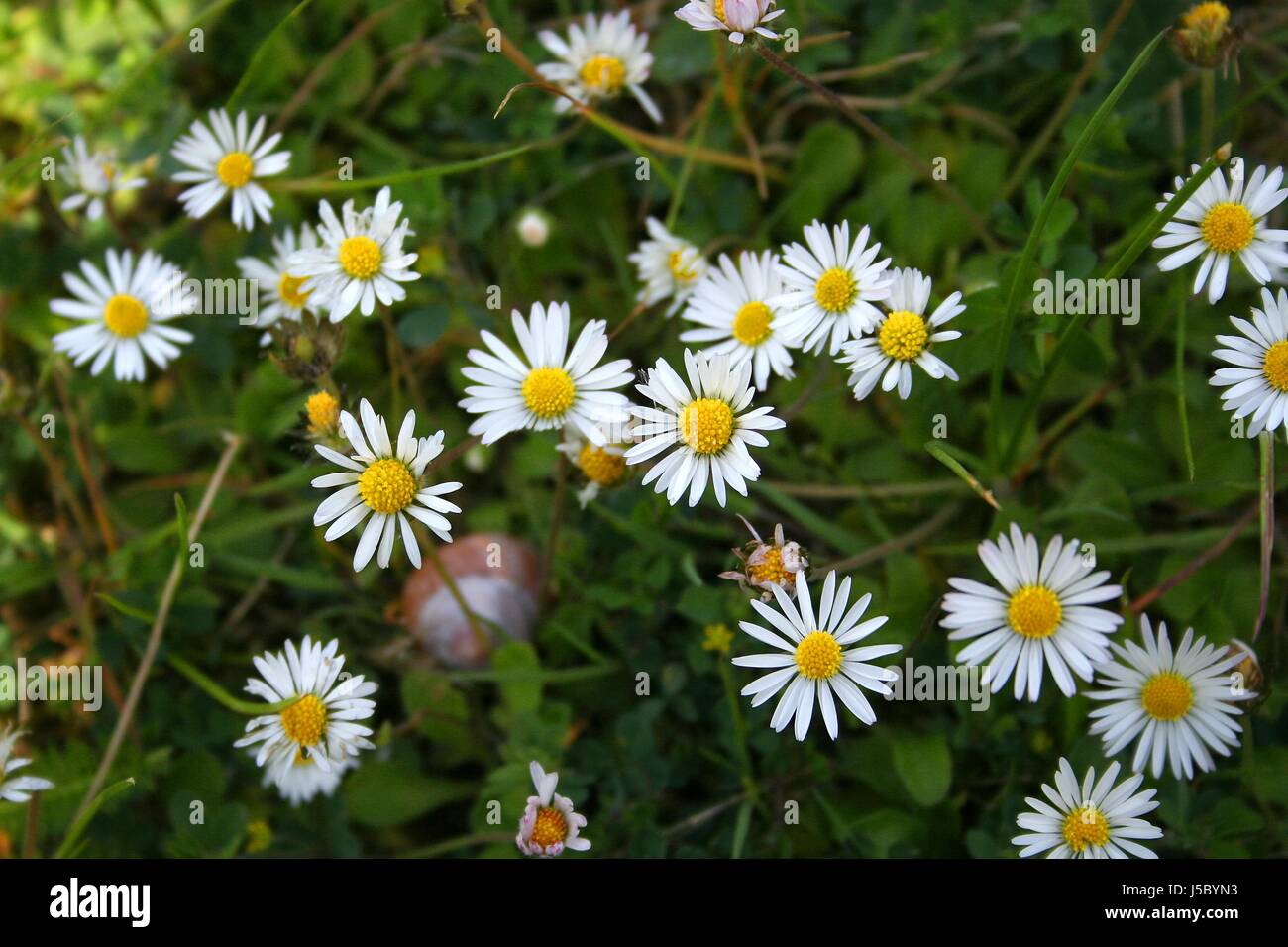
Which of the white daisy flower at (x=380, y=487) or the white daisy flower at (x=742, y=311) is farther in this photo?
the white daisy flower at (x=742, y=311)

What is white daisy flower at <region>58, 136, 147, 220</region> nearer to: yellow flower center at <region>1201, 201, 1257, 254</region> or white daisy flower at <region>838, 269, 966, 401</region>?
white daisy flower at <region>838, 269, 966, 401</region>

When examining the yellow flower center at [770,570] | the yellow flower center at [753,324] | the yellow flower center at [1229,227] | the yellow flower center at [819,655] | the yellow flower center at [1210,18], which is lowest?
the yellow flower center at [819,655]

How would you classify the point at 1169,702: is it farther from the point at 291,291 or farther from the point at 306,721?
the point at 291,291

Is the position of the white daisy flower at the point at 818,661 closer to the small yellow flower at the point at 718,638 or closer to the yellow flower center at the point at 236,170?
the small yellow flower at the point at 718,638

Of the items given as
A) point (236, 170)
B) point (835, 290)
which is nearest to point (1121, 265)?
point (835, 290)

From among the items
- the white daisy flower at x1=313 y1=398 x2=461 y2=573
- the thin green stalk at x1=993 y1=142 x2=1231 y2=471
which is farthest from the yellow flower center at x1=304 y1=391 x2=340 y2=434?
the thin green stalk at x1=993 y1=142 x2=1231 y2=471

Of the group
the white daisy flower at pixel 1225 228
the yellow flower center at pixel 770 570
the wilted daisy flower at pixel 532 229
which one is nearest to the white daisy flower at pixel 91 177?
the wilted daisy flower at pixel 532 229
